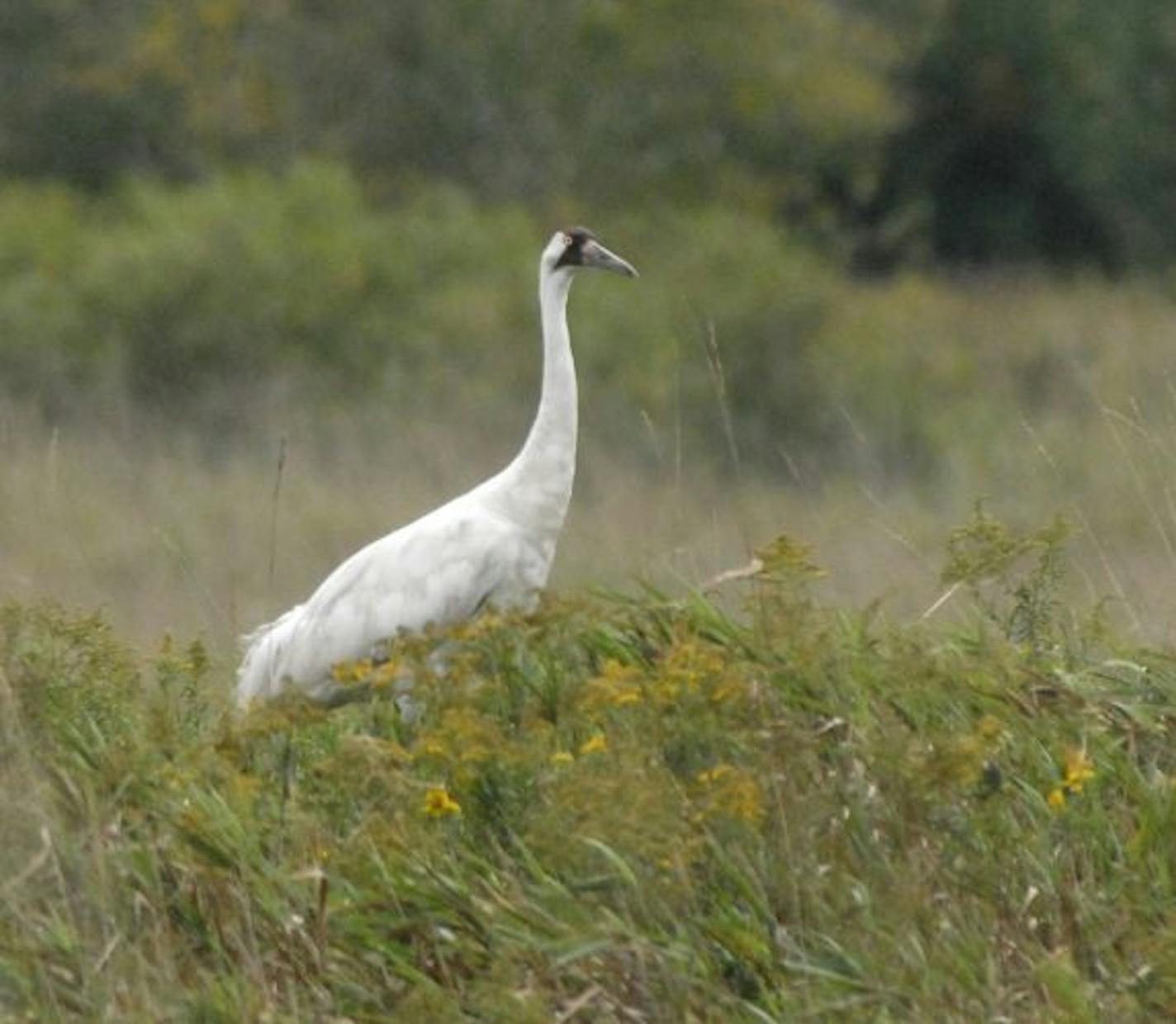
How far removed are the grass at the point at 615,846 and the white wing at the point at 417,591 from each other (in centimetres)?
171

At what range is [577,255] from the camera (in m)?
8.41

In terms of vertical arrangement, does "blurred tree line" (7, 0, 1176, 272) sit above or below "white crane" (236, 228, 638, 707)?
below

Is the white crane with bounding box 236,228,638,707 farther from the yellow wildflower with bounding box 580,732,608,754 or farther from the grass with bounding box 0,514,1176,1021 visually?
the yellow wildflower with bounding box 580,732,608,754

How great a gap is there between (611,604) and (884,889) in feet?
3.56

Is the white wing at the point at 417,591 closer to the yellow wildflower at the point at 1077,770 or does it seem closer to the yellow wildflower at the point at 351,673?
the yellow wildflower at the point at 351,673

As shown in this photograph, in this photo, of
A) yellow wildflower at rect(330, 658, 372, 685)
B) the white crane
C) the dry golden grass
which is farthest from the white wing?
yellow wildflower at rect(330, 658, 372, 685)

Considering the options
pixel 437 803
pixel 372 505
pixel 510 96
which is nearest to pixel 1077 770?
pixel 437 803

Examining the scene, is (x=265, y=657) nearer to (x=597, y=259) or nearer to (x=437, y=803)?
(x=597, y=259)

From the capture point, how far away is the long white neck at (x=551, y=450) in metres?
8.30

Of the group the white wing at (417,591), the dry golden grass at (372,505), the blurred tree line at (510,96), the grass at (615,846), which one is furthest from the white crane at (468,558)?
the blurred tree line at (510,96)

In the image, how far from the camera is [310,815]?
20.1 ft

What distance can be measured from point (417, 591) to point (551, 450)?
494 millimetres

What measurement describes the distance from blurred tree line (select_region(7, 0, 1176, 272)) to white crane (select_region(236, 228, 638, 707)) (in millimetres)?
13330

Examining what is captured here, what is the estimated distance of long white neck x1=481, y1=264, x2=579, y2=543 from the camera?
8297mm
